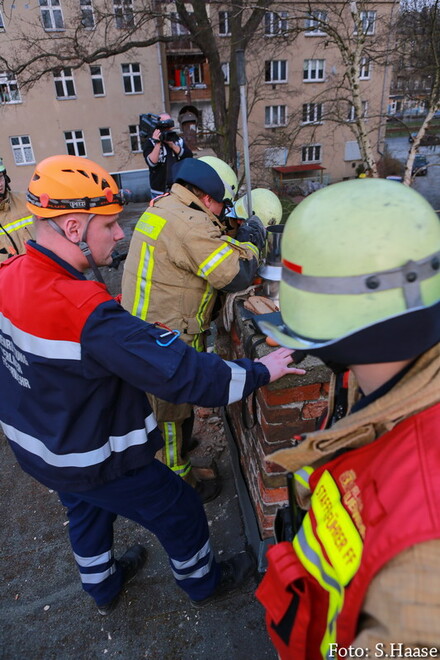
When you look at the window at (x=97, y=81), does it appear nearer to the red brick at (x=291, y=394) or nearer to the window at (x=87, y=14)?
the window at (x=87, y=14)

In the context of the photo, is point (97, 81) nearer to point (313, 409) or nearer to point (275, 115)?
point (275, 115)

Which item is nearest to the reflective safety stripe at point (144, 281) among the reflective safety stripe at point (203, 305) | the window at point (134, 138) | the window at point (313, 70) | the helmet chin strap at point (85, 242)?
the reflective safety stripe at point (203, 305)

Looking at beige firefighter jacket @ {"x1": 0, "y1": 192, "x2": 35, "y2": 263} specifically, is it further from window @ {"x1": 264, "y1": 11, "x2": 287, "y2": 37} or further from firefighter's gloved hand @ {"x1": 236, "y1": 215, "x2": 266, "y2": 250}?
window @ {"x1": 264, "y1": 11, "x2": 287, "y2": 37}

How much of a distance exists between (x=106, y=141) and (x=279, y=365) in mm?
26597

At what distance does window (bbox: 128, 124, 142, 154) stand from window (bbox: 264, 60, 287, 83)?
8.84 m

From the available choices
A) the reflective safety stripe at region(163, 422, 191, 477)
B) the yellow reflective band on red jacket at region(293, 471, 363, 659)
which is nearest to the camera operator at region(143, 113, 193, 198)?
the reflective safety stripe at region(163, 422, 191, 477)

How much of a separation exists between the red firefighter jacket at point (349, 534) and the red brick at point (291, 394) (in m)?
0.87

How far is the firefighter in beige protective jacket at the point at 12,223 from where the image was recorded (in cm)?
399

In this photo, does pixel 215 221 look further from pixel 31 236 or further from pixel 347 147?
pixel 347 147

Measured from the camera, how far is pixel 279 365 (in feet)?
6.40

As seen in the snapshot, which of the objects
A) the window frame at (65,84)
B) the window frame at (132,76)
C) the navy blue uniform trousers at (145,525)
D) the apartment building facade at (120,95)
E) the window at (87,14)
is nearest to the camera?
the navy blue uniform trousers at (145,525)

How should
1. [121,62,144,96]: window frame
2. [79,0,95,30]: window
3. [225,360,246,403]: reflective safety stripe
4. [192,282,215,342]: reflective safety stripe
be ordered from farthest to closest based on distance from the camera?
[121,62,144,96]: window frame → [79,0,95,30]: window → [192,282,215,342]: reflective safety stripe → [225,360,246,403]: reflective safety stripe

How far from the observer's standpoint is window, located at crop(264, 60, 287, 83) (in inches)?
1047

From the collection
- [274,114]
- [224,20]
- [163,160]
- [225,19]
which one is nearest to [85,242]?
[163,160]
